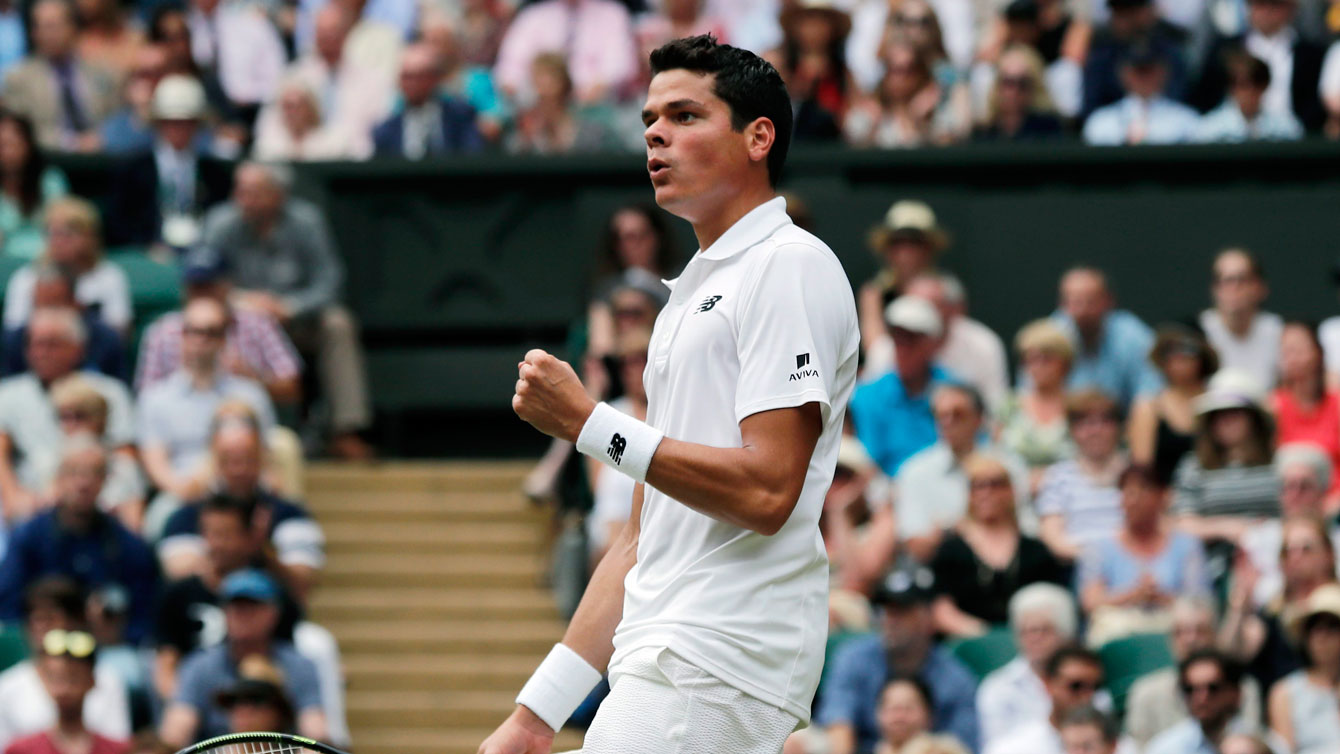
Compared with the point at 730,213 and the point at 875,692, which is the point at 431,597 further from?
the point at 730,213

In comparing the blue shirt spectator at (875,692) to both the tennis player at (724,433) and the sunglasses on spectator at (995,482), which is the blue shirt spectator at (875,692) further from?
the tennis player at (724,433)

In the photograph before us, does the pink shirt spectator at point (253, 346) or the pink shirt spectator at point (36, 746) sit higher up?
the pink shirt spectator at point (253, 346)

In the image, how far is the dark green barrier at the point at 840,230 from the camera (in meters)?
11.4

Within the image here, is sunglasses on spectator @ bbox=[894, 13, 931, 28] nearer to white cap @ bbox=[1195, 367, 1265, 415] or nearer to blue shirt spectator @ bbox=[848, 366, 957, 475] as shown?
blue shirt spectator @ bbox=[848, 366, 957, 475]

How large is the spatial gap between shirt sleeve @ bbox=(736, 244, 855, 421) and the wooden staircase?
5.87 meters

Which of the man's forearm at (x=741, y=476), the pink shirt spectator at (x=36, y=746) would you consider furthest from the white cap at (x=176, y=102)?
the man's forearm at (x=741, y=476)

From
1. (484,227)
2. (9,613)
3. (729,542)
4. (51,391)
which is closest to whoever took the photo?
(729,542)

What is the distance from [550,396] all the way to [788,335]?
0.40 m

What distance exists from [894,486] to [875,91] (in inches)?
122

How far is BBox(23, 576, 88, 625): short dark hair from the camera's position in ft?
27.9

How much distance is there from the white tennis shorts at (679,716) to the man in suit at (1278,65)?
8.66 m

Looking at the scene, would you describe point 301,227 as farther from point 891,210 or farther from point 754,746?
point 754,746

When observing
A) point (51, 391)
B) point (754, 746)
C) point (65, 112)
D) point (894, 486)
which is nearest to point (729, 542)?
point (754, 746)

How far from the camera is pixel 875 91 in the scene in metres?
11.8
